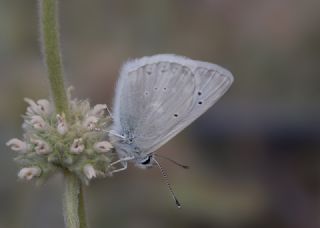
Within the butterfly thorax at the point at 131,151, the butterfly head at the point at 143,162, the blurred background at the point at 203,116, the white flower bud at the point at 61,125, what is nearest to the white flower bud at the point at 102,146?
the white flower bud at the point at 61,125

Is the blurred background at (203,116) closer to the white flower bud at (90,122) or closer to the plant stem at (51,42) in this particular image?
the white flower bud at (90,122)

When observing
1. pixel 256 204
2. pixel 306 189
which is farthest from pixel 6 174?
pixel 306 189

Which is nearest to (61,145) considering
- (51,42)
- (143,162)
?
(51,42)

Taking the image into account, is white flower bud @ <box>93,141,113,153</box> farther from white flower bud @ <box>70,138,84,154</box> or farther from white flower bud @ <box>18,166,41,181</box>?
white flower bud @ <box>18,166,41,181</box>

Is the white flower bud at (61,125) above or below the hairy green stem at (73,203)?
above

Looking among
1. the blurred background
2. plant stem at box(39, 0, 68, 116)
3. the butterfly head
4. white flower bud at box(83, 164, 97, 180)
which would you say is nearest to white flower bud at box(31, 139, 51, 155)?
white flower bud at box(83, 164, 97, 180)

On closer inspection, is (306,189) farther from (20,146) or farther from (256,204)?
(20,146)

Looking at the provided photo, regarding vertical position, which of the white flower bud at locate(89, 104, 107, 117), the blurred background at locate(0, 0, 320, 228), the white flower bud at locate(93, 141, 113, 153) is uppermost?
the white flower bud at locate(89, 104, 107, 117)
